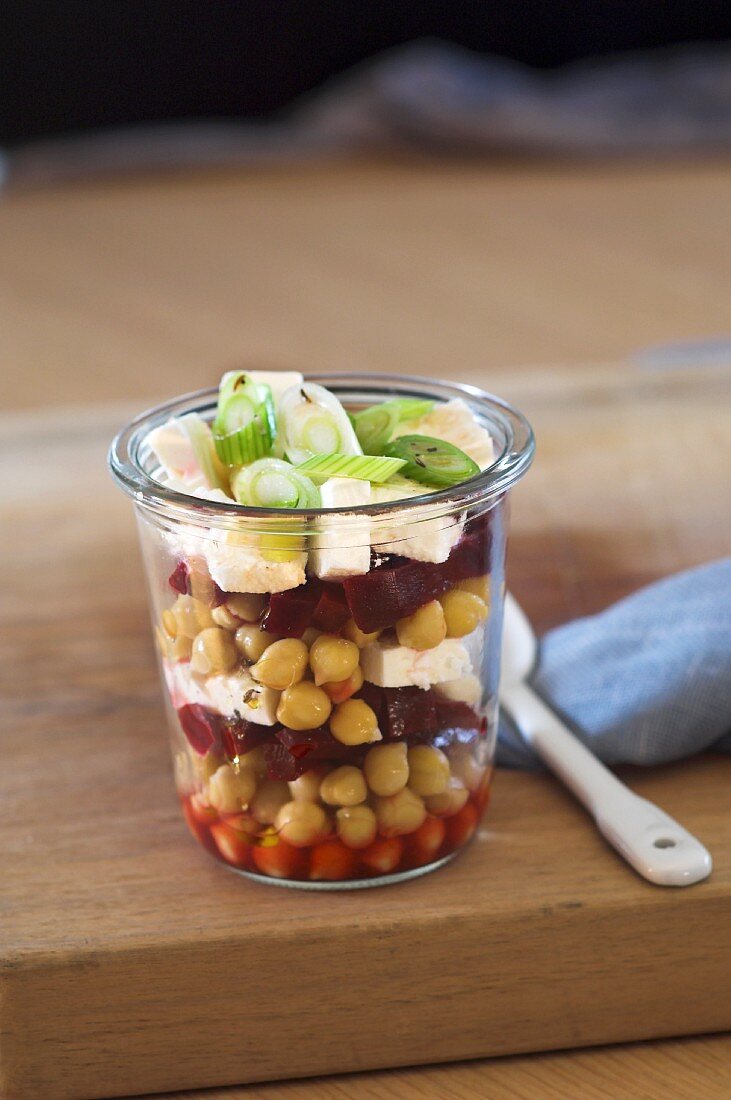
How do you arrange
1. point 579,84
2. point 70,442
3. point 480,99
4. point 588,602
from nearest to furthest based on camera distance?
point 588,602, point 70,442, point 480,99, point 579,84

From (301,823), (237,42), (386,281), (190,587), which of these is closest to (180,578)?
(190,587)

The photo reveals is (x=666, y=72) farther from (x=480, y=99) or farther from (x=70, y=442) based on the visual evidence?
(x=70, y=442)

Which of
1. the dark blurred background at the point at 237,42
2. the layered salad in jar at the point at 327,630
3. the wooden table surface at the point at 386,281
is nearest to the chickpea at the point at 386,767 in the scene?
the layered salad in jar at the point at 327,630

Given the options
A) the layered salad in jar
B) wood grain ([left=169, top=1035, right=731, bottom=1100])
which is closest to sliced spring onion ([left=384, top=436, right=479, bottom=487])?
the layered salad in jar

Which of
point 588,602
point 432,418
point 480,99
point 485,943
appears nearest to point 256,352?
point 588,602

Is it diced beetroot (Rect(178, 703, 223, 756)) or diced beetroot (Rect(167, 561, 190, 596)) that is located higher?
diced beetroot (Rect(167, 561, 190, 596))

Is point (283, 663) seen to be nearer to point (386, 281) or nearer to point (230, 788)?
point (230, 788)

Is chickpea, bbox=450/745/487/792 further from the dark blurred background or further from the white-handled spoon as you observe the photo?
the dark blurred background
